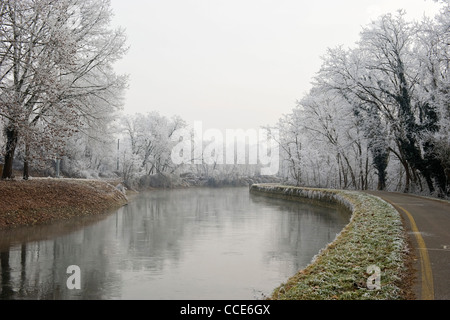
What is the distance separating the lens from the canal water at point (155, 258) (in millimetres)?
9094

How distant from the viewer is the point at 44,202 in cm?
2086

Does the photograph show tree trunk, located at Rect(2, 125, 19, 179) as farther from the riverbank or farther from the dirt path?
the dirt path

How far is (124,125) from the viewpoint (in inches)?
2712

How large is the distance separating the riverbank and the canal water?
1.08m

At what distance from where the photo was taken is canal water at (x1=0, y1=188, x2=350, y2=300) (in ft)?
29.8

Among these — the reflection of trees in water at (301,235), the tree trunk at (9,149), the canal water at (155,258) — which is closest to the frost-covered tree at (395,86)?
the reflection of trees in water at (301,235)

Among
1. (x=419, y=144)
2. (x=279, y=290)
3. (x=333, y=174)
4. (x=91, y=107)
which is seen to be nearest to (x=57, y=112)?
(x=91, y=107)

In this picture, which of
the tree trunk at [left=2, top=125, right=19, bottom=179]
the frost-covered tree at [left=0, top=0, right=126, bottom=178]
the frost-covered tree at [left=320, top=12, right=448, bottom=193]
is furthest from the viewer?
the frost-covered tree at [left=320, top=12, right=448, bottom=193]

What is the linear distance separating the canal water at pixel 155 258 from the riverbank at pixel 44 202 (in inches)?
42.6

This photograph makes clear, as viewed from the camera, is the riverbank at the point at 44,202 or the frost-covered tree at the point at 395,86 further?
the frost-covered tree at the point at 395,86

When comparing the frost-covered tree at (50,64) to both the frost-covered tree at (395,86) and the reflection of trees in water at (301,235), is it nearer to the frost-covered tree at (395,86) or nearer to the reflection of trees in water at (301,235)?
the reflection of trees in water at (301,235)

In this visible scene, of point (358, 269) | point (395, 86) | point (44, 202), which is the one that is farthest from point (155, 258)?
point (395, 86)

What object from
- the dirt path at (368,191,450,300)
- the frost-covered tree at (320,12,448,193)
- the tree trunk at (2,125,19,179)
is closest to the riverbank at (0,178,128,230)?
the tree trunk at (2,125,19,179)

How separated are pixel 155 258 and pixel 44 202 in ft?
35.9
